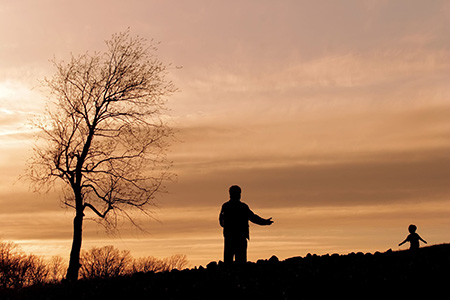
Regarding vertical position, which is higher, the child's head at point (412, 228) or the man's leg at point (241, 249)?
the child's head at point (412, 228)

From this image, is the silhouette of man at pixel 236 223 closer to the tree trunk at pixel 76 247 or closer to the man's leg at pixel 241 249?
the man's leg at pixel 241 249

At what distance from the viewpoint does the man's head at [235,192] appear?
17031 millimetres

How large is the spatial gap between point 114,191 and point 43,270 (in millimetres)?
49760

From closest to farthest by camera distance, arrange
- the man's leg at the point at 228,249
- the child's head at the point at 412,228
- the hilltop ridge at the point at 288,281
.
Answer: the hilltop ridge at the point at 288,281 < the man's leg at the point at 228,249 < the child's head at the point at 412,228

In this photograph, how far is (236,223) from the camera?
56.4 feet

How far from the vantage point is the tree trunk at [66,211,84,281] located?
26750 millimetres

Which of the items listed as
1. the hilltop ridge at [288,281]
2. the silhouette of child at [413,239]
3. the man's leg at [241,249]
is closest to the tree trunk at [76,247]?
the hilltop ridge at [288,281]

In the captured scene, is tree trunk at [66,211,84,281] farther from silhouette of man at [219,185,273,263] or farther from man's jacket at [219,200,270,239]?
man's jacket at [219,200,270,239]

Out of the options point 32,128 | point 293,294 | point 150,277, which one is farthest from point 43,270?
point 293,294

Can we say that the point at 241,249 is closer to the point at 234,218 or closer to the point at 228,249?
the point at 228,249

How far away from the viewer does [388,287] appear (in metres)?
12.8

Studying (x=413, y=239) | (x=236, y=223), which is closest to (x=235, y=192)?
(x=236, y=223)

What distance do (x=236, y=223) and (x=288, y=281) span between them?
3.66 meters

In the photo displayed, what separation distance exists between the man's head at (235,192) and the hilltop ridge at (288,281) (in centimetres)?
215
